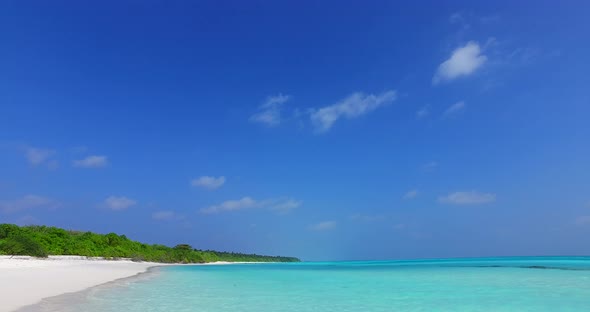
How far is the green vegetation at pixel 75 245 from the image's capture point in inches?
1239

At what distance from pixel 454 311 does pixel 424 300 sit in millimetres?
2220

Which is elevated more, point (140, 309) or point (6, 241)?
point (6, 241)

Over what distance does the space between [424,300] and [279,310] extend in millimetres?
4440

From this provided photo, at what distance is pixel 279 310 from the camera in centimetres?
908

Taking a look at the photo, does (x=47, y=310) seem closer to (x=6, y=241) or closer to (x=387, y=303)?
(x=387, y=303)

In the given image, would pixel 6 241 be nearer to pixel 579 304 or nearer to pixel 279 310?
pixel 279 310

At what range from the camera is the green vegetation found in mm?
31469

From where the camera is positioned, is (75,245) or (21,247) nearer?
(21,247)

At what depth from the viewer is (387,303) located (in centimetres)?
1063

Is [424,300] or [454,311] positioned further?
[424,300]

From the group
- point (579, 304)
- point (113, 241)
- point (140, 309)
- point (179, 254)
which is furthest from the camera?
point (179, 254)

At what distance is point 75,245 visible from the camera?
43438mm

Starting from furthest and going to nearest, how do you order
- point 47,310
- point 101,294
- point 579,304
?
point 101,294
point 579,304
point 47,310

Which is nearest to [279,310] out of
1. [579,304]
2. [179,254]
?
[579,304]
